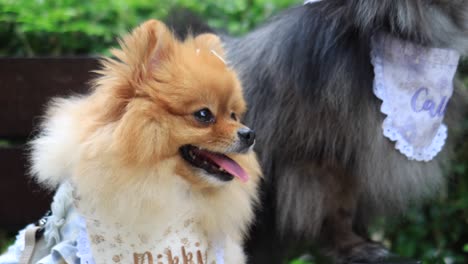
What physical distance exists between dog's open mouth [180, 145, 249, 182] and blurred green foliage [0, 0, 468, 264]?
1283 mm

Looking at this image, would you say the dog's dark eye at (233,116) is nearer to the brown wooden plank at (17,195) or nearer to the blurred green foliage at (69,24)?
the blurred green foliage at (69,24)

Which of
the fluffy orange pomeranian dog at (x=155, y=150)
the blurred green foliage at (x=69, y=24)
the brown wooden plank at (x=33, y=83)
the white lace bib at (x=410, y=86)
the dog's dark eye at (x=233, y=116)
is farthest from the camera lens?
the blurred green foliage at (x=69, y=24)

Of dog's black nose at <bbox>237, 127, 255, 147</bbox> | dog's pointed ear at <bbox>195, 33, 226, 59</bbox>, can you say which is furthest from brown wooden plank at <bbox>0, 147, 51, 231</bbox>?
dog's black nose at <bbox>237, 127, 255, 147</bbox>

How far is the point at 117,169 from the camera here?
1.51 m

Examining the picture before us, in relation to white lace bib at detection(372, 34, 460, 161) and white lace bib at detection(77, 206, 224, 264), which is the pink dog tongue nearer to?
white lace bib at detection(77, 206, 224, 264)

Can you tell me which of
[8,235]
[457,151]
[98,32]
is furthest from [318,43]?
[8,235]

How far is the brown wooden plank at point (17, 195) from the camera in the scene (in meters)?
2.64

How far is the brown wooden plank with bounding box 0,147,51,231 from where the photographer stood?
2643 mm

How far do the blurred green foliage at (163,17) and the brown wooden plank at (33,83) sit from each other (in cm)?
18

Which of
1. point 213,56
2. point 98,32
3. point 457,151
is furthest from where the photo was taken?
point 457,151

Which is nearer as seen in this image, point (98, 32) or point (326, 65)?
point (326, 65)

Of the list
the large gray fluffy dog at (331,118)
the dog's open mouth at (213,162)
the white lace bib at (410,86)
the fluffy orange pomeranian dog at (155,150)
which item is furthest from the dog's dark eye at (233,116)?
the white lace bib at (410,86)

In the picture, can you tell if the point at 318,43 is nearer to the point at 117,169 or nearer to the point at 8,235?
the point at 117,169

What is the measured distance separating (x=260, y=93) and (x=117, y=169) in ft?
2.59
